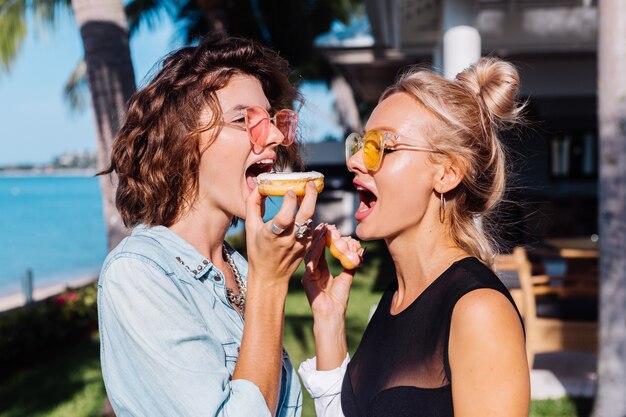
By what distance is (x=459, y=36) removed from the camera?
5711 millimetres

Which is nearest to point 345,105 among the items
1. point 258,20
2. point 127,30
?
point 258,20

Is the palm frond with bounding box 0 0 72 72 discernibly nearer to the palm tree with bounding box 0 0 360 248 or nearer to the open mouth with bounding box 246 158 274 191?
the palm tree with bounding box 0 0 360 248

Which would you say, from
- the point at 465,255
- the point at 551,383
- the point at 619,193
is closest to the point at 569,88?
the point at 551,383

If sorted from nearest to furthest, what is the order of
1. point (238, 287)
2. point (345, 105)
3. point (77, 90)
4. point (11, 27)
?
point (238, 287) < point (11, 27) < point (77, 90) < point (345, 105)

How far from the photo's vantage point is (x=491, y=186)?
7.61 feet

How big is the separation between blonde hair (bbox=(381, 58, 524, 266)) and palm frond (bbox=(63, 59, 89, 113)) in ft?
75.7

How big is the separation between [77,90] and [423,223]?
2390 cm

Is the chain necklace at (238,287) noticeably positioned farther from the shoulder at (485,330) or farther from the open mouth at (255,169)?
the shoulder at (485,330)

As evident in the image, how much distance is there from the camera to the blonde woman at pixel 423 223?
198 cm

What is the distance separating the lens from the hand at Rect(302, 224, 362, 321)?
2557mm

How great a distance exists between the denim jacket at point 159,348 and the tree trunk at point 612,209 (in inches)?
133

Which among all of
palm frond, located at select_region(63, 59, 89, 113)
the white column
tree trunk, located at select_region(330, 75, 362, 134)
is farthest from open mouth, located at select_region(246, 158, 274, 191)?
tree trunk, located at select_region(330, 75, 362, 134)

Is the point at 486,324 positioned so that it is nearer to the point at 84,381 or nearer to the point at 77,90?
the point at 84,381

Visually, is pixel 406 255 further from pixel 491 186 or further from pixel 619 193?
pixel 619 193
